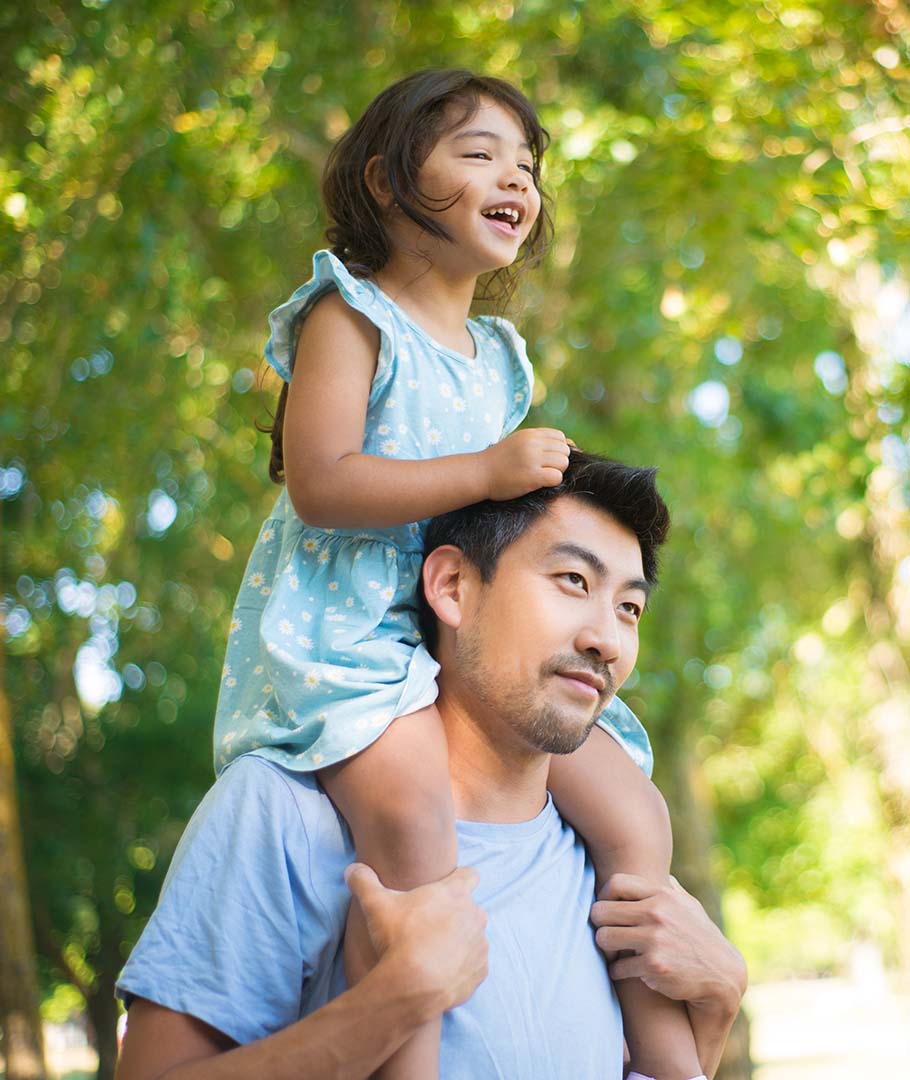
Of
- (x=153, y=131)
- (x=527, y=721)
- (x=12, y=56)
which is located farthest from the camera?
(x=153, y=131)

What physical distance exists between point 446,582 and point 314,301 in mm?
577

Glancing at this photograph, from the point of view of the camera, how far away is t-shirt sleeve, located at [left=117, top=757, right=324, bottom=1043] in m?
2.18

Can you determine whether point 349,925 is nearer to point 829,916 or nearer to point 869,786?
point 869,786

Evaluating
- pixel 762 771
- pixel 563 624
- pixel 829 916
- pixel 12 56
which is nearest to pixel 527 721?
pixel 563 624

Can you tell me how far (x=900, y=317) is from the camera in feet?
34.8

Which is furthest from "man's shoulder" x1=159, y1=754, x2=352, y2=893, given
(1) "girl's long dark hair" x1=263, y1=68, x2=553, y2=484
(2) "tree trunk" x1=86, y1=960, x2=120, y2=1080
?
(2) "tree trunk" x1=86, y1=960, x2=120, y2=1080

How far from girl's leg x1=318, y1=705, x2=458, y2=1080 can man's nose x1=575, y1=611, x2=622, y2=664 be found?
34cm

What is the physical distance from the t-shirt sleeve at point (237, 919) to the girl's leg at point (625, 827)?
1.94 ft

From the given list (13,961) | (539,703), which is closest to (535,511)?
(539,703)

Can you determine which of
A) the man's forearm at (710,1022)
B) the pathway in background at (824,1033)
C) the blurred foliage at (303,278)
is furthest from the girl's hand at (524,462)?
the pathway in background at (824,1033)

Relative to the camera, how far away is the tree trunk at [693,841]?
998cm

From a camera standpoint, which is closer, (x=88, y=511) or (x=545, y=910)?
(x=545, y=910)

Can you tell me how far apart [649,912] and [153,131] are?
588 centimetres

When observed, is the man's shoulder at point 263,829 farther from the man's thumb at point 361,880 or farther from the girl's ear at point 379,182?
the girl's ear at point 379,182
